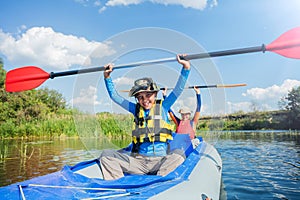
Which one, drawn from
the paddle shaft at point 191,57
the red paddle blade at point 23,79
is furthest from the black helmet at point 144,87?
the red paddle blade at point 23,79

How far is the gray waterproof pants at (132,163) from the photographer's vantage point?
246 cm

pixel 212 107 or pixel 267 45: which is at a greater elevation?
pixel 267 45

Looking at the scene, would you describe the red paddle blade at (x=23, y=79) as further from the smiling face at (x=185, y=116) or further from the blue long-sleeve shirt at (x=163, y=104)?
the smiling face at (x=185, y=116)

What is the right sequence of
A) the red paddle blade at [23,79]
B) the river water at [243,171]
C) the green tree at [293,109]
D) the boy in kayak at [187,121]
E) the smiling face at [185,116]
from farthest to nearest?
the green tree at [293,109] < the smiling face at [185,116] < the boy in kayak at [187,121] < the red paddle blade at [23,79] < the river water at [243,171]

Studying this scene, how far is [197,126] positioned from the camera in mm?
5309

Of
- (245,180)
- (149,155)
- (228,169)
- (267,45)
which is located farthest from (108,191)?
(228,169)

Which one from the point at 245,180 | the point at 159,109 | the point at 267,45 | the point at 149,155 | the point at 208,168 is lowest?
the point at 245,180

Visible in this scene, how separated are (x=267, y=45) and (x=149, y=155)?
1696 millimetres

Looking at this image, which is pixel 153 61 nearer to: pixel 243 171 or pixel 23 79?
pixel 23 79

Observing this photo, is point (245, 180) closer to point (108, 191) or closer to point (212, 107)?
point (212, 107)

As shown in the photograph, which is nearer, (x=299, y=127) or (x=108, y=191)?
(x=108, y=191)

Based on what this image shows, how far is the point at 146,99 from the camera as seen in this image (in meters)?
2.74

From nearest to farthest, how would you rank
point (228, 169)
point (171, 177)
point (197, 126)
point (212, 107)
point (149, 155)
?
point (171, 177) < point (149, 155) < point (212, 107) < point (228, 169) < point (197, 126)

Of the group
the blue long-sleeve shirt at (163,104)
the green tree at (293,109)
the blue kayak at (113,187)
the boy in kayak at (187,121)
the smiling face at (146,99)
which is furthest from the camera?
the green tree at (293,109)
